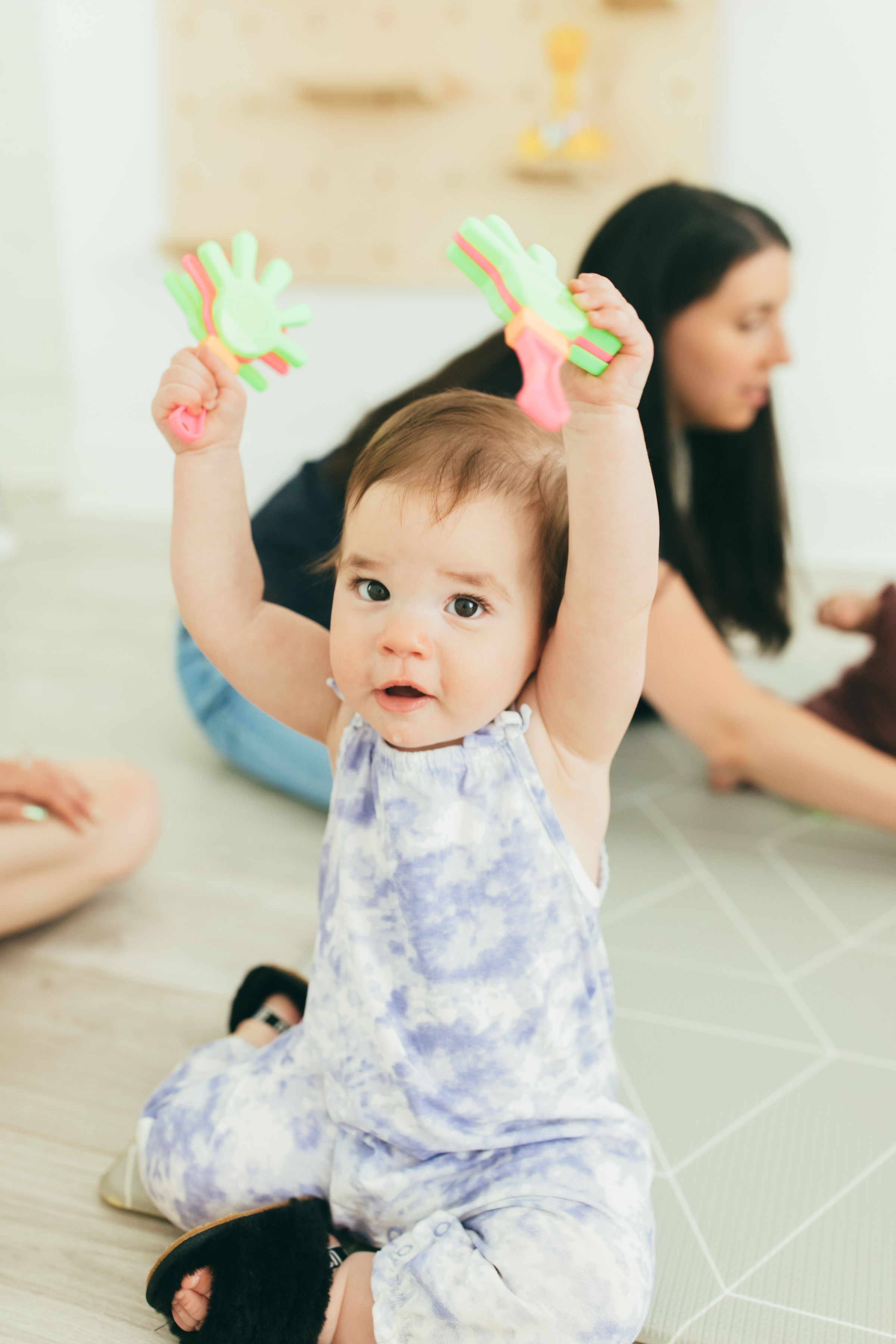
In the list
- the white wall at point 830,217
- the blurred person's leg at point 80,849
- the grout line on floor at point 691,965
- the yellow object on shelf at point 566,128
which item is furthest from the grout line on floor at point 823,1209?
the yellow object on shelf at point 566,128

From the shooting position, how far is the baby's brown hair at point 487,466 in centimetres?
60

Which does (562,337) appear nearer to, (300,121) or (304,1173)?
(304,1173)

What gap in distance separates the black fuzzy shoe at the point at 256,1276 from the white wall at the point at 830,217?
2302 millimetres

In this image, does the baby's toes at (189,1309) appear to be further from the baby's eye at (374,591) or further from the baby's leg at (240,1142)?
the baby's eye at (374,591)

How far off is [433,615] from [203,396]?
192 mm

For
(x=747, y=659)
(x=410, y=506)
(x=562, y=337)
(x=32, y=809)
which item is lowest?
(x=747, y=659)

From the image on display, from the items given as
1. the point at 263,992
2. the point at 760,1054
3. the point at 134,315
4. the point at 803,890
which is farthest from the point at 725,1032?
the point at 134,315

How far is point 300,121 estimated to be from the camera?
2838 millimetres

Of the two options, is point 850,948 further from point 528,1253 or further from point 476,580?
point 476,580

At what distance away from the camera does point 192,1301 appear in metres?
Result: 0.65

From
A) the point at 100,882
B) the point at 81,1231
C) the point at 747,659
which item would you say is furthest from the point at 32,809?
the point at 747,659

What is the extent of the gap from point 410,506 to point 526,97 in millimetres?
2442

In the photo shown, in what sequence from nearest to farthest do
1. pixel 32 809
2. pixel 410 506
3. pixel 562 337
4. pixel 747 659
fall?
pixel 562 337 → pixel 410 506 → pixel 32 809 → pixel 747 659

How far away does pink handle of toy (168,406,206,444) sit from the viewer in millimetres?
636
